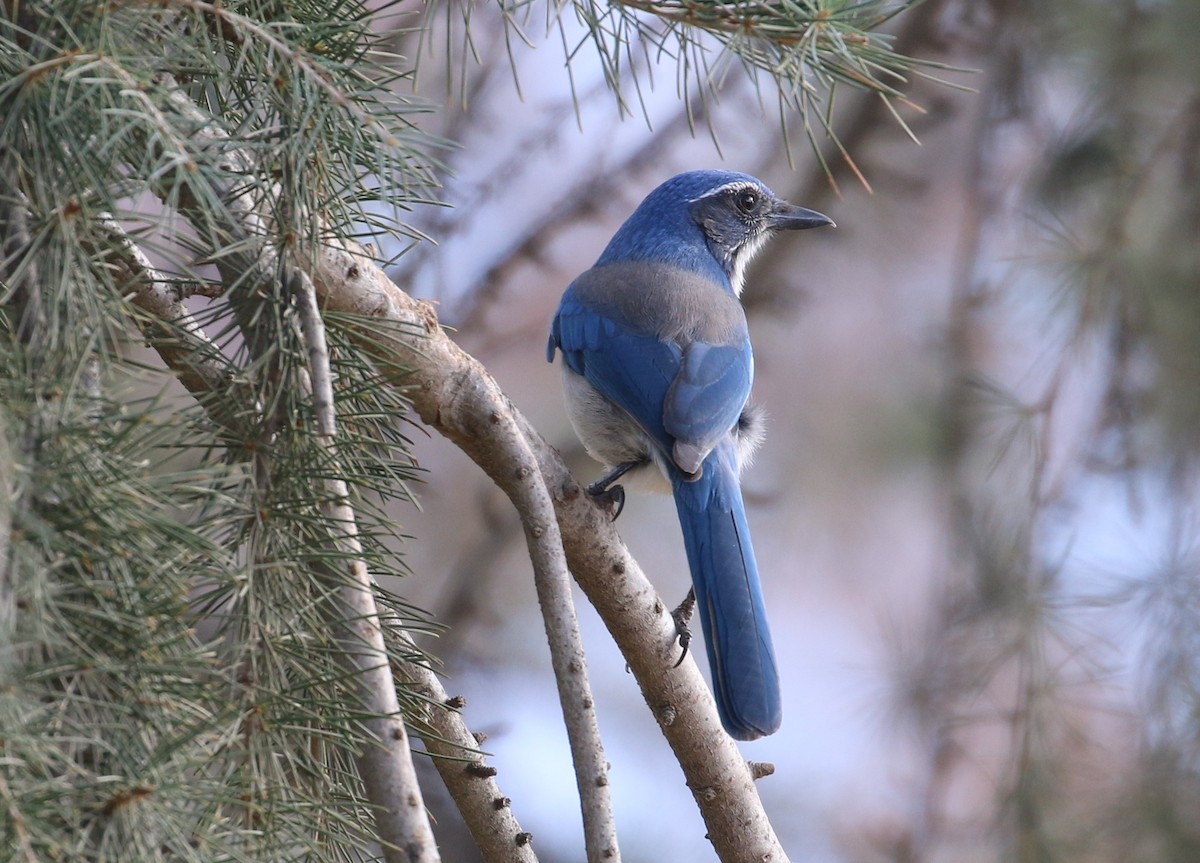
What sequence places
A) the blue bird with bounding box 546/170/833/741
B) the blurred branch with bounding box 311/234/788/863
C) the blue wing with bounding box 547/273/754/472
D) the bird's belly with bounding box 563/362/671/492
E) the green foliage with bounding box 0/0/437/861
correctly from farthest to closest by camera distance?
the bird's belly with bounding box 563/362/671/492, the blue wing with bounding box 547/273/754/472, the blue bird with bounding box 546/170/833/741, the blurred branch with bounding box 311/234/788/863, the green foliage with bounding box 0/0/437/861

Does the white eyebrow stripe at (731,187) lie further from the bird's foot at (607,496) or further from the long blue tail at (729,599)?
the bird's foot at (607,496)

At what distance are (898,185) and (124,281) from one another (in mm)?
3750

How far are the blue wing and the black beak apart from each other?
0.66 m

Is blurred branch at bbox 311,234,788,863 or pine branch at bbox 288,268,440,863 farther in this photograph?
blurred branch at bbox 311,234,788,863

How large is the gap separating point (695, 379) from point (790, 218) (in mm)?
1065

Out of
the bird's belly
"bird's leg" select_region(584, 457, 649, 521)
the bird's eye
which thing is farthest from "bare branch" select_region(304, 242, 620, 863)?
the bird's eye

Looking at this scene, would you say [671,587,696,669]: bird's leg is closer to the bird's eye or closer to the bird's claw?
the bird's claw

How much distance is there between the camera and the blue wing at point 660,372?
271 centimetres

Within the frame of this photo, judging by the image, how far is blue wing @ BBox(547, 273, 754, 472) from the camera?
107 inches

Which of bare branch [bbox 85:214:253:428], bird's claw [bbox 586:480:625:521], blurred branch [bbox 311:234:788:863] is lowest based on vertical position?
bare branch [bbox 85:214:253:428]

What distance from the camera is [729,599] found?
7.79 feet

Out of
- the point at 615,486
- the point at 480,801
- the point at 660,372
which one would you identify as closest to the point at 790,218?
the point at 660,372

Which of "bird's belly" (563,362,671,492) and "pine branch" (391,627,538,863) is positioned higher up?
"bird's belly" (563,362,671,492)

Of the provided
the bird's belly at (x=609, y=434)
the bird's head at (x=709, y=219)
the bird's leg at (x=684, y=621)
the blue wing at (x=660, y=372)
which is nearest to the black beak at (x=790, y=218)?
the bird's head at (x=709, y=219)
